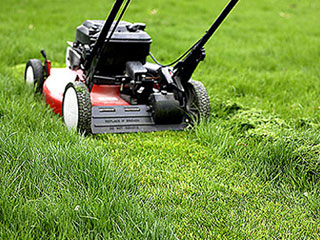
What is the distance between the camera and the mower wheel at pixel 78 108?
9.12 feet

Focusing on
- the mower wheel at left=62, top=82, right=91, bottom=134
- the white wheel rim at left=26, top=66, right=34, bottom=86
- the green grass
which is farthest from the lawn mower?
the white wheel rim at left=26, top=66, right=34, bottom=86

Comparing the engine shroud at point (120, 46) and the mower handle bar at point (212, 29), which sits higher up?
the mower handle bar at point (212, 29)

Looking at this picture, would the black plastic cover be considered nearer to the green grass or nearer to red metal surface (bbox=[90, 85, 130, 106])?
red metal surface (bbox=[90, 85, 130, 106])

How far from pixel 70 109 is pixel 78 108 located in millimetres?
181

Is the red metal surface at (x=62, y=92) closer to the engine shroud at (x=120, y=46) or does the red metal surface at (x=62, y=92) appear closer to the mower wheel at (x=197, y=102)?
the engine shroud at (x=120, y=46)

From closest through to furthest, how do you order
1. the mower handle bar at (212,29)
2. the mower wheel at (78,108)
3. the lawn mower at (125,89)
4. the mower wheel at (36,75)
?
the mower handle bar at (212,29) → the mower wheel at (78,108) → the lawn mower at (125,89) → the mower wheel at (36,75)

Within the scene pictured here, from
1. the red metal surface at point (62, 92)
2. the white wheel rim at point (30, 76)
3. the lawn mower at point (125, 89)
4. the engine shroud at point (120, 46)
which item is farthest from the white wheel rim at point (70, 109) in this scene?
the white wheel rim at point (30, 76)

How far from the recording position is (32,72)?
12.1 ft

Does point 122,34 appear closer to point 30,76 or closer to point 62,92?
point 62,92

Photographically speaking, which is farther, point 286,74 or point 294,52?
point 294,52

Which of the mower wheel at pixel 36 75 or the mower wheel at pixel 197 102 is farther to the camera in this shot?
the mower wheel at pixel 36 75

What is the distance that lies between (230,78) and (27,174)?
2.77m

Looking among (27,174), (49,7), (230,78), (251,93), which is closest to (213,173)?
(27,174)

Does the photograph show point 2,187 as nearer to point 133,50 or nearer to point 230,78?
point 133,50
